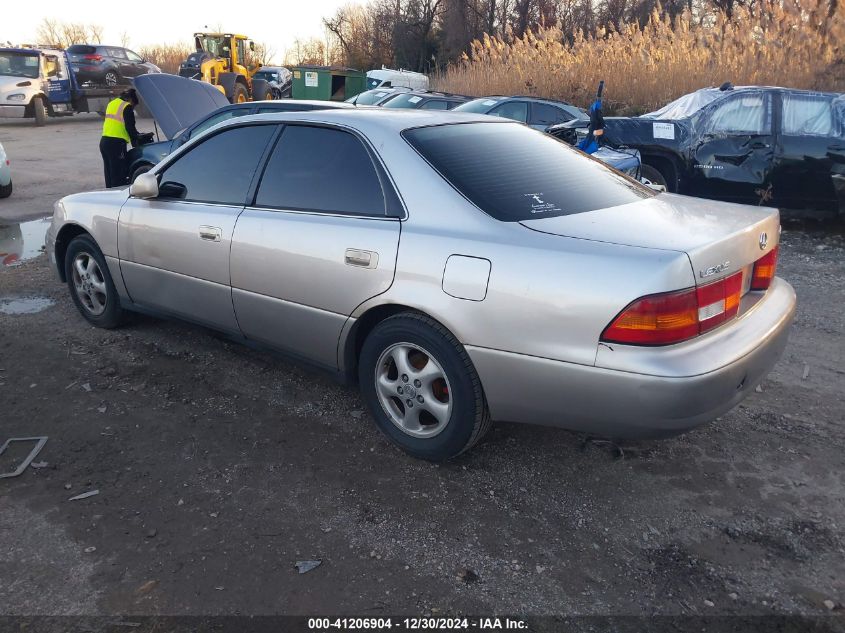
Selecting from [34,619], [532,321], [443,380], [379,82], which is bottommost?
[34,619]

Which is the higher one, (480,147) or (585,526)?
(480,147)

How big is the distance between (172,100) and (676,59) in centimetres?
1075

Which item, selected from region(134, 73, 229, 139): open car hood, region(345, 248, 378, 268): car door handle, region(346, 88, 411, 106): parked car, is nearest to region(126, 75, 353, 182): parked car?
region(134, 73, 229, 139): open car hood

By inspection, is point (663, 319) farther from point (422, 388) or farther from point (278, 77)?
point (278, 77)

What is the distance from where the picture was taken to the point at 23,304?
5.39 meters

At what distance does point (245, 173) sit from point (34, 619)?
2.42 meters

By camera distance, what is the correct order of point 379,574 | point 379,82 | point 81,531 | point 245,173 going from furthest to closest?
point 379,82 → point 245,173 → point 81,531 → point 379,574

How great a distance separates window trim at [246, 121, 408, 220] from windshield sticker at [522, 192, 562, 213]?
58 cm

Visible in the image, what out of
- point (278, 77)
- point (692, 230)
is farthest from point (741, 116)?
point (278, 77)

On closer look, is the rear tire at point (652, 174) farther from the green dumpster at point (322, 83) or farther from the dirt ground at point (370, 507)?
the green dumpster at point (322, 83)

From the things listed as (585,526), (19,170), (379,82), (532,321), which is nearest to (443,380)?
(532,321)

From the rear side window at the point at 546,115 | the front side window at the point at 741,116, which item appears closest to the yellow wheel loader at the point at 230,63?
the rear side window at the point at 546,115

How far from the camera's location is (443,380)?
3.06 metres

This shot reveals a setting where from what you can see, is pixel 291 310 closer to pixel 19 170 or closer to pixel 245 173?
pixel 245 173
